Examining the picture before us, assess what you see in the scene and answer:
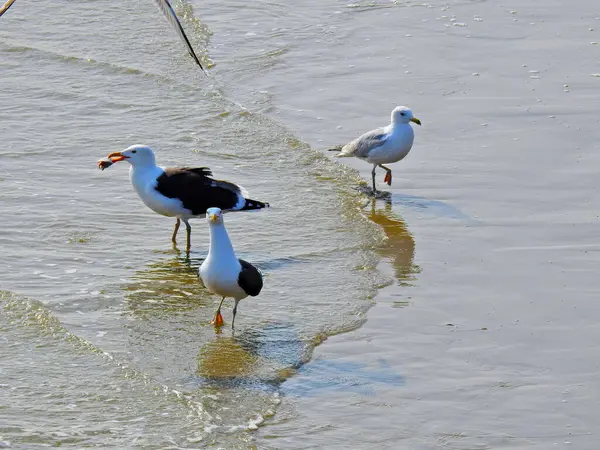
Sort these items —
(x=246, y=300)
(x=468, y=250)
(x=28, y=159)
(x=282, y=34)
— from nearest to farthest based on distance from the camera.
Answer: (x=246, y=300) → (x=468, y=250) → (x=28, y=159) → (x=282, y=34)

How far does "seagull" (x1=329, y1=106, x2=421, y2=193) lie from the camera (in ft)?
33.1

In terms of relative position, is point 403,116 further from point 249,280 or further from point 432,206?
point 249,280

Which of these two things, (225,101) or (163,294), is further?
(225,101)

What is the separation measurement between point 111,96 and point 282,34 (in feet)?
9.61

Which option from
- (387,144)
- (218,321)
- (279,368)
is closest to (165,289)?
(218,321)

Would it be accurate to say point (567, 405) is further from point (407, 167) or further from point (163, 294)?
point (407, 167)

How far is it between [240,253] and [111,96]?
4.40m

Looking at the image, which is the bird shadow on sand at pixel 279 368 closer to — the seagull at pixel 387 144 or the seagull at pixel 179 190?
the seagull at pixel 179 190

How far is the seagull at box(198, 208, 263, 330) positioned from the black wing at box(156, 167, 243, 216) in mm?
1270

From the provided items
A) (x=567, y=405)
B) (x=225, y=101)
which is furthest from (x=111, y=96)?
(x=567, y=405)

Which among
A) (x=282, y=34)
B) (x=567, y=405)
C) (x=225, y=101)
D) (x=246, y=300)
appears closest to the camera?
(x=567, y=405)

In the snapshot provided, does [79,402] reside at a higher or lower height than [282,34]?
lower

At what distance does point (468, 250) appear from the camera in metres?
8.61

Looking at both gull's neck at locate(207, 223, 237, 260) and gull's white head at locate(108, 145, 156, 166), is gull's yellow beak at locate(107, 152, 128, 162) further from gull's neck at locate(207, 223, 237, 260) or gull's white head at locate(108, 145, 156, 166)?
gull's neck at locate(207, 223, 237, 260)
